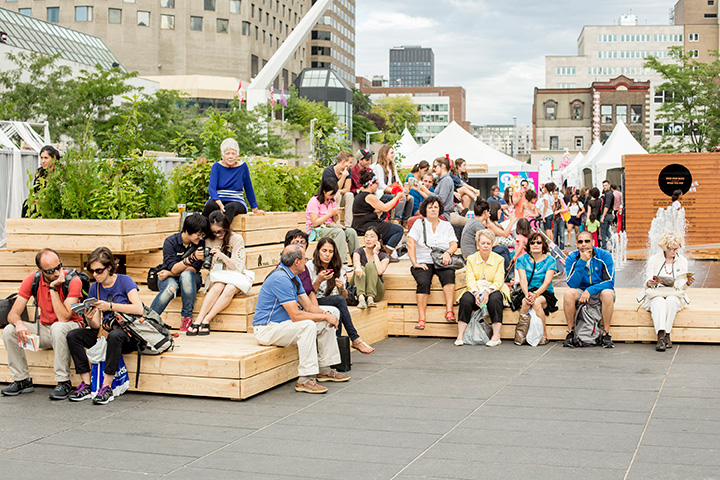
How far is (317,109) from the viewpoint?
78625mm

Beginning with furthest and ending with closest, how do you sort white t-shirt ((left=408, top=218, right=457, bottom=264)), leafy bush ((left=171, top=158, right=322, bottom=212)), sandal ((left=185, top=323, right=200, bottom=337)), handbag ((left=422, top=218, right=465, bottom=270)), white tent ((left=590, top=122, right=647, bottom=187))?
white tent ((left=590, top=122, right=647, bottom=187)) → leafy bush ((left=171, top=158, right=322, bottom=212)) → white t-shirt ((left=408, top=218, right=457, bottom=264)) → handbag ((left=422, top=218, right=465, bottom=270)) → sandal ((left=185, top=323, right=200, bottom=337))

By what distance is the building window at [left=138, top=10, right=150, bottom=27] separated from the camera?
85750 millimetres

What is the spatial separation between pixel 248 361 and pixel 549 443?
2.96 m

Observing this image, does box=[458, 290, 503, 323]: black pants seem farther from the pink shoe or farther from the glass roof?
the glass roof

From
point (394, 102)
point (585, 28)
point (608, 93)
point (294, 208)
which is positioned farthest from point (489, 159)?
point (585, 28)

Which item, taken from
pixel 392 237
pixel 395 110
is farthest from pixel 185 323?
pixel 395 110

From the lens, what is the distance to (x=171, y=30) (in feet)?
286

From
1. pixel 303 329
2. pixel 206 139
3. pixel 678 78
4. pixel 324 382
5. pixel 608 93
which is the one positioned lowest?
pixel 324 382

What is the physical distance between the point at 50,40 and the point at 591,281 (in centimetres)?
5236

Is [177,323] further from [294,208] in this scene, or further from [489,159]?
[489,159]

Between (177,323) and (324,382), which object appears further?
(177,323)

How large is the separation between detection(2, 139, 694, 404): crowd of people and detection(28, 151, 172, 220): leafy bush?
38 centimetres

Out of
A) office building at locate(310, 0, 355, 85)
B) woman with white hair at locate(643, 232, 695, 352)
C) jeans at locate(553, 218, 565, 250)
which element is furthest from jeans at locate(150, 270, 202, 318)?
office building at locate(310, 0, 355, 85)

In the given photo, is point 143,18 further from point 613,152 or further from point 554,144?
point 613,152
